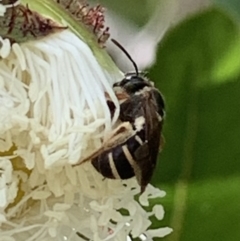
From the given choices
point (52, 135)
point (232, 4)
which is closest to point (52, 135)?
point (52, 135)

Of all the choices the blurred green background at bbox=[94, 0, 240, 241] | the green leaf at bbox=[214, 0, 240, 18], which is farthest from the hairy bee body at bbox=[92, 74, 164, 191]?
the blurred green background at bbox=[94, 0, 240, 241]

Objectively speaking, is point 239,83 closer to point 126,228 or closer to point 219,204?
point 219,204

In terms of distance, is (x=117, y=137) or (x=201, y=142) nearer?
(x=117, y=137)

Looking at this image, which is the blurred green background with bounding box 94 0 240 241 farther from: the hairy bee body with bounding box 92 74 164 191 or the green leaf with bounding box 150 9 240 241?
the hairy bee body with bounding box 92 74 164 191

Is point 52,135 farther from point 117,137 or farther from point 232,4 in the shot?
point 232,4

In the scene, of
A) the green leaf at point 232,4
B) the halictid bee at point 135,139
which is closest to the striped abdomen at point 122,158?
the halictid bee at point 135,139
